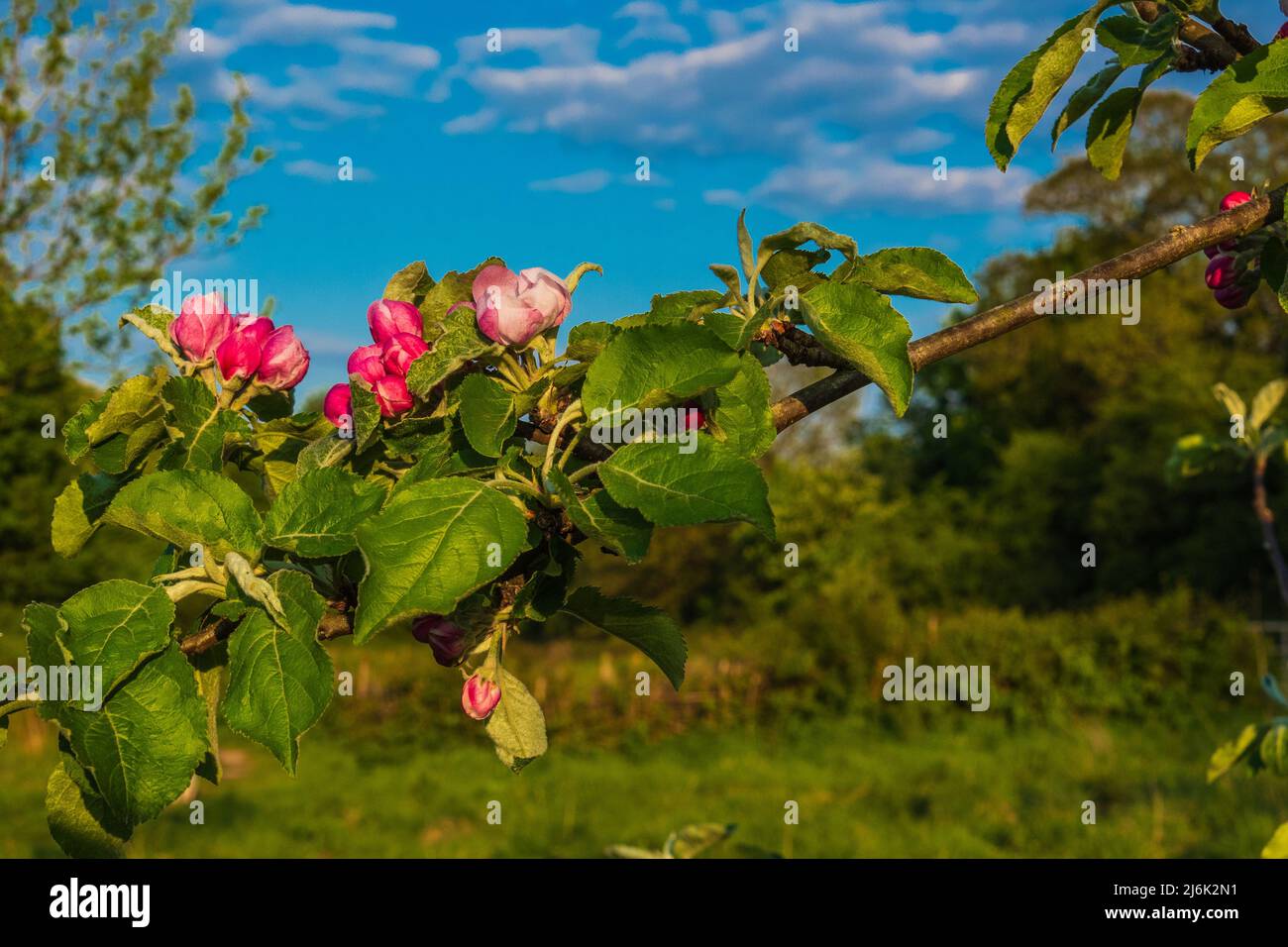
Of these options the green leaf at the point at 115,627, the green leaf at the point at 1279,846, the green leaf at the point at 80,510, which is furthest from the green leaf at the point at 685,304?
the green leaf at the point at 1279,846

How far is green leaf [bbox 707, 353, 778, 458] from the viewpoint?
96 centimetres

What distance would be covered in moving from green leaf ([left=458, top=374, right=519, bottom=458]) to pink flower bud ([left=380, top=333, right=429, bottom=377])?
0.41 ft

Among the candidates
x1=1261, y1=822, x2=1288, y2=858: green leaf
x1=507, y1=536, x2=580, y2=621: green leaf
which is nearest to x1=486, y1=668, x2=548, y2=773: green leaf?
x1=507, y1=536, x2=580, y2=621: green leaf

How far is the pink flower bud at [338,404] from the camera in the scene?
3.63 ft

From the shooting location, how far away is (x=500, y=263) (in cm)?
108

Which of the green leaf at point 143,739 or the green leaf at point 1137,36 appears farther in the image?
the green leaf at point 1137,36

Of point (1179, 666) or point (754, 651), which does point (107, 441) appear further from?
point (1179, 666)

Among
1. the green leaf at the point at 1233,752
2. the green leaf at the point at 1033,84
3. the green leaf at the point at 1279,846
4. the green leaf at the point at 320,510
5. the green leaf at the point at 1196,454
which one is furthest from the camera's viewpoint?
the green leaf at the point at 1196,454

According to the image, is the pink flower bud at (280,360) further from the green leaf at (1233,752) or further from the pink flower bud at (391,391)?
the green leaf at (1233,752)

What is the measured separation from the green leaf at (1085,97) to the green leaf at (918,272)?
0.51 metres

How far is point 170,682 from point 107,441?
39cm

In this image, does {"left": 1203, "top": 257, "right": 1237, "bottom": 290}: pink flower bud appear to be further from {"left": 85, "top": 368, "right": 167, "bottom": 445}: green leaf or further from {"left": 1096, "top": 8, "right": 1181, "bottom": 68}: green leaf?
{"left": 85, "top": 368, "right": 167, "bottom": 445}: green leaf

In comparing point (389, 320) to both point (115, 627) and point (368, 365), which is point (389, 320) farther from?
point (115, 627)

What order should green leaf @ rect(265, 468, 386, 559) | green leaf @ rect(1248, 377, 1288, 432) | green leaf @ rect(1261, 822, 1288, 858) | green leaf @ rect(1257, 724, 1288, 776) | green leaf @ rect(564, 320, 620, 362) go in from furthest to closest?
green leaf @ rect(1248, 377, 1288, 432) → green leaf @ rect(1257, 724, 1288, 776) → green leaf @ rect(1261, 822, 1288, 858) → green leaf @ rect(564, 320, 620, 362) → green leaf @ rect(265, 468, 386, 559)
